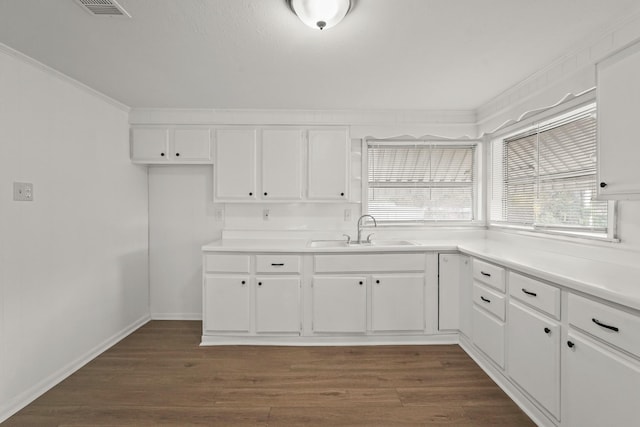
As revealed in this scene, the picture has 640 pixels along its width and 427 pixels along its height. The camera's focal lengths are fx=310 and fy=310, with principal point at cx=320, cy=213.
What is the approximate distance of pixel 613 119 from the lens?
1.63 meters

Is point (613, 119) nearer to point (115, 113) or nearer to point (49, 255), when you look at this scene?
point (49, 255)

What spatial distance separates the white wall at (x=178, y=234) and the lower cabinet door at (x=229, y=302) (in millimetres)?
785

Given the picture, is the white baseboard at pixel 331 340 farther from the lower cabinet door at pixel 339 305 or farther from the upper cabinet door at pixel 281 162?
the upper cabinet door at pixel 281 162

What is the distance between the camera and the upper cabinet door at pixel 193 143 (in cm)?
327

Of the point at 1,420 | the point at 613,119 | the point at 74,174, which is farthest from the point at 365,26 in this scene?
the point at 1,420

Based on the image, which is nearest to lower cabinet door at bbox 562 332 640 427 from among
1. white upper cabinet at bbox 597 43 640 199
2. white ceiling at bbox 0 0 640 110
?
white upper cabinet at bbox 597 43 640 199

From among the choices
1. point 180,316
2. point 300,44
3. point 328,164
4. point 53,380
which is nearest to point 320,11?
point 300,44

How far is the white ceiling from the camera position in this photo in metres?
1.63

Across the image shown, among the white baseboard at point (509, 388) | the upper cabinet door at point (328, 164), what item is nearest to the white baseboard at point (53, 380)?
the upper cabinet door at point (328, 164)

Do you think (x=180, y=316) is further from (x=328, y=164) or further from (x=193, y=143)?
(x=328, y=164)

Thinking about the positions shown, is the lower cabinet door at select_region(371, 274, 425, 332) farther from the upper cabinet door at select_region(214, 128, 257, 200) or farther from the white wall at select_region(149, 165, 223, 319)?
the white wall at select_region(149, 165, 223, 319)

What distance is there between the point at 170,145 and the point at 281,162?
1191 millimetres

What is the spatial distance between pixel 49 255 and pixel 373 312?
2.62m

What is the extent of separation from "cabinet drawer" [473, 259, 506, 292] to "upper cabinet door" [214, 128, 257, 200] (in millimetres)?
2232
